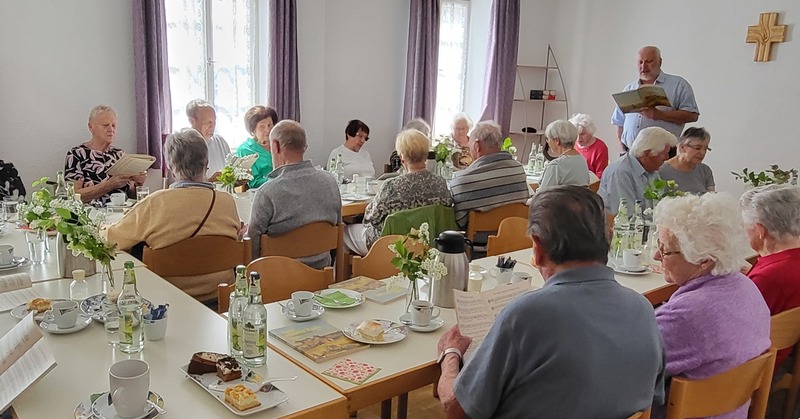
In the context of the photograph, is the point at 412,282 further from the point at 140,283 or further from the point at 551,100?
the point at 551,100

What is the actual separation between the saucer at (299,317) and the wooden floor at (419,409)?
104cm

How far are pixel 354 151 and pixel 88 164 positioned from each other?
2228mm

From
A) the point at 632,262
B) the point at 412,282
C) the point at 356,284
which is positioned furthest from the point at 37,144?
the point at 632,262

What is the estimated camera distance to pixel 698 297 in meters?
1.83

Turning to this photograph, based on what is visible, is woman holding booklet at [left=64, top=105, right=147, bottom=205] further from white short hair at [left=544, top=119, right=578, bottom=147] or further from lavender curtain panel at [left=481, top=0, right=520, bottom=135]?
lavender curtain panel at [left=481, top=0, right=520, bottom=135]

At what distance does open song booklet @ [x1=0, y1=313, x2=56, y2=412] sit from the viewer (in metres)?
1.51

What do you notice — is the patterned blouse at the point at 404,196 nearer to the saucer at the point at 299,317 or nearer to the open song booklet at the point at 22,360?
the saucer at the point at 299,317

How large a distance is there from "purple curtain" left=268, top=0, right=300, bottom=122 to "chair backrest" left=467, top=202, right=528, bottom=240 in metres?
2.64

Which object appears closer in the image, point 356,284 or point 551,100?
point 356,284

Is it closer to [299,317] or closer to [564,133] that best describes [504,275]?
[299,317]

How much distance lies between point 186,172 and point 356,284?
3.32 ft

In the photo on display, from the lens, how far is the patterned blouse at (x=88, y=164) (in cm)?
441

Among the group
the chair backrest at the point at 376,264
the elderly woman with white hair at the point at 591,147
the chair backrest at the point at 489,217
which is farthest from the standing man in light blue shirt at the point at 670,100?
the chair backrest at the point at 376,264

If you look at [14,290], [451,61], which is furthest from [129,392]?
[451,61]
